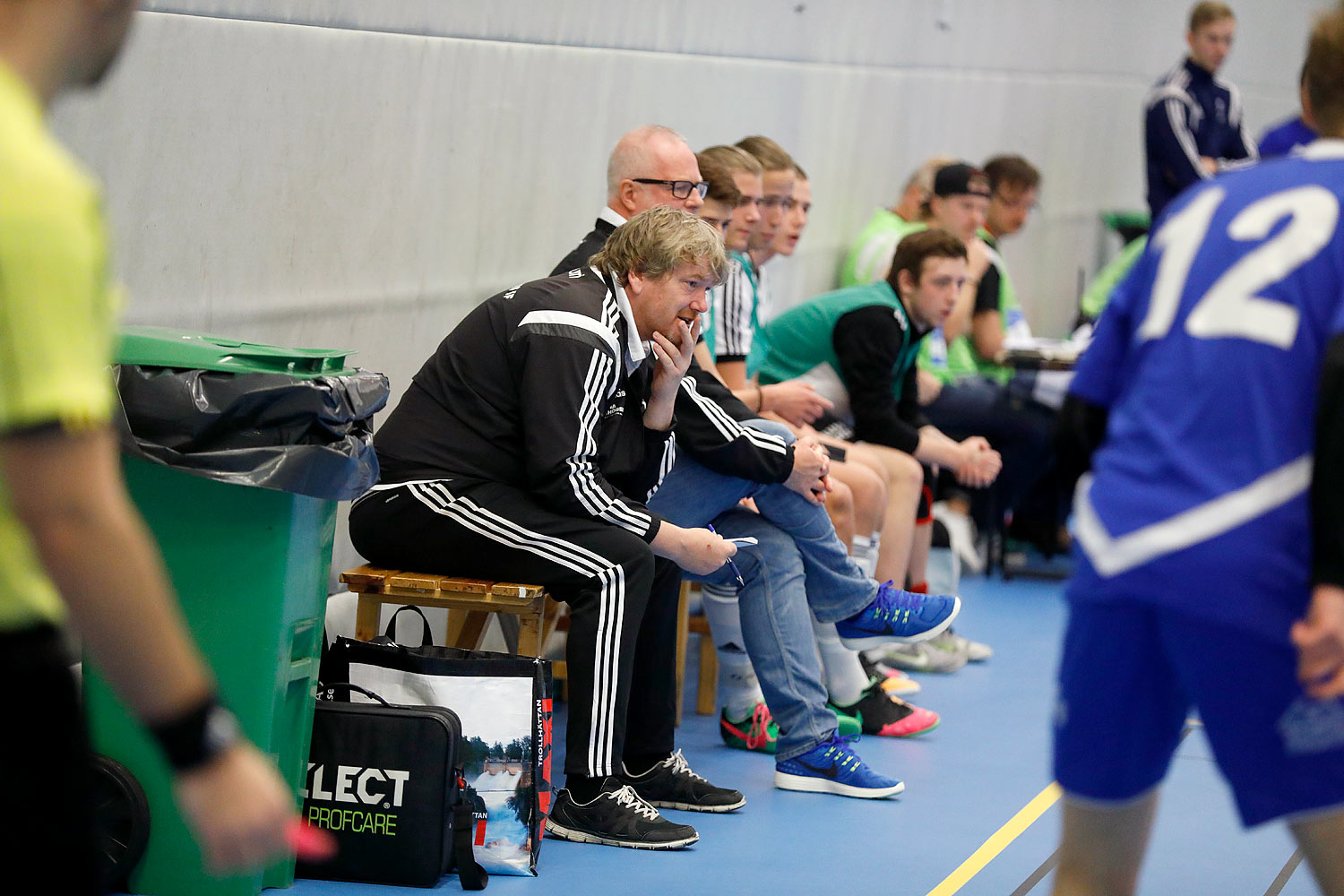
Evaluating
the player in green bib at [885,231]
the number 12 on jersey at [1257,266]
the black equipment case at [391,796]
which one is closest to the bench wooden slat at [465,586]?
the black equipment case at [391,796]

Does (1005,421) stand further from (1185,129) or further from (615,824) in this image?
(615,824)

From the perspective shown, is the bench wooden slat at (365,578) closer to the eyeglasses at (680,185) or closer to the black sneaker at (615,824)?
the black sneaker at (615,824)

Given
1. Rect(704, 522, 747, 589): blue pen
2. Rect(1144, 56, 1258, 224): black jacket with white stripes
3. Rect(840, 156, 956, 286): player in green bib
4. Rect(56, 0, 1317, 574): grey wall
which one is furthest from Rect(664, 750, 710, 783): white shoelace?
Rect(1144, 56, 1258, 224): black jacket with white stripes

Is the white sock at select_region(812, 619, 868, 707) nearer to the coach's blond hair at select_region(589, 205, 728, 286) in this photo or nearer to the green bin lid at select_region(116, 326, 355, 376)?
the coach's blond hair at select_region(589, 205, 728, 286)

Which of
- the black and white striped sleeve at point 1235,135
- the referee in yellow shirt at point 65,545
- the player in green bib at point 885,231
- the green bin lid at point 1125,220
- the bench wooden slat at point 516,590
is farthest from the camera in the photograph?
the green bin lid at point 1125,220

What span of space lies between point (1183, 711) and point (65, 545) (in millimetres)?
1297

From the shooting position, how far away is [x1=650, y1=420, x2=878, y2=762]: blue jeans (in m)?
3.91

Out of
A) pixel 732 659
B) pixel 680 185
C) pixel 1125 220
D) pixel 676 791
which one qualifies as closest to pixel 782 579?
pixel 732 659

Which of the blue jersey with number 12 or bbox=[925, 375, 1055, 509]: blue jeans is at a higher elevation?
the blue jersey with number 12

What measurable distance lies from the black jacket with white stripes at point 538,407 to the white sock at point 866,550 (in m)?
1.24

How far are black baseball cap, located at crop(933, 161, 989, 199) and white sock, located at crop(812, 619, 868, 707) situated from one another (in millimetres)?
2799

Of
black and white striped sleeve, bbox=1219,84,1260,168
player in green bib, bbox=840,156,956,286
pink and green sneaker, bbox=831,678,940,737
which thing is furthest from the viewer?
black and white striped sleeve, bbox=1219,84,1260,168

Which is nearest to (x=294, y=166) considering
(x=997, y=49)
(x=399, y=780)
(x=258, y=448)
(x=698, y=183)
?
(x=698, y=183)

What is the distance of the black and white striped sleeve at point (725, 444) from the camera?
3965 mm
